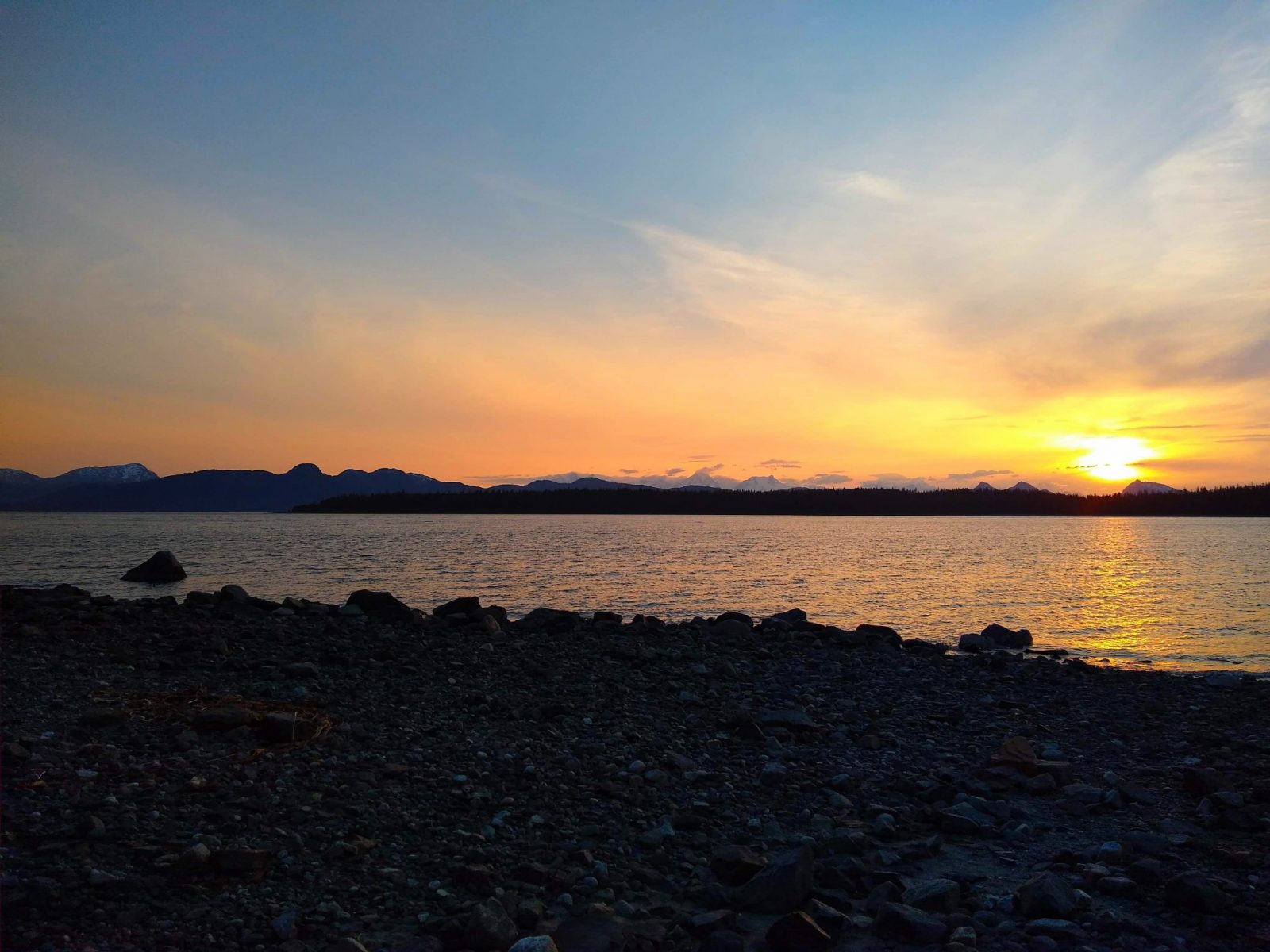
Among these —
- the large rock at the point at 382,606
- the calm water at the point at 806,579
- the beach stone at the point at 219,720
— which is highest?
the beach stone at the point at 219,720

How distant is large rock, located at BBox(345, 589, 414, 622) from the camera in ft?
73.4

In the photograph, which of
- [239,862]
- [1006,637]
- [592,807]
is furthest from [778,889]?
[1006,637]

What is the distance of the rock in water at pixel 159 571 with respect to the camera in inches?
1585

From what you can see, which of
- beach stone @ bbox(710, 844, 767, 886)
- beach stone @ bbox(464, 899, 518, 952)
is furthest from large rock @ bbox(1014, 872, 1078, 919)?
beach stone @ bbox(464, 899, 518, 952)

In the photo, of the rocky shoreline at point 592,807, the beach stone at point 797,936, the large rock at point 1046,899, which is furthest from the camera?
the large rock at point 1046,899

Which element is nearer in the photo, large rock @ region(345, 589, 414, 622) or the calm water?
large rock @ region(345, 589, 414, 622)

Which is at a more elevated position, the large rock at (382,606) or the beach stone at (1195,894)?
the large rock at (382,606)

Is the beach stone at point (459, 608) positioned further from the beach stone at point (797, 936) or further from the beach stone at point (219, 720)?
the beach stone at point (797, 936)

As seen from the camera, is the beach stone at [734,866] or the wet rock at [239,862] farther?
the beach stone at [734,866]

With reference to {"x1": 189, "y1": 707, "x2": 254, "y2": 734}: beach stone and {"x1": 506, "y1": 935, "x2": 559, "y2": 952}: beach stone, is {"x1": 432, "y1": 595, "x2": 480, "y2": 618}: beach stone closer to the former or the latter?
{"x1": 189, "y1": 707, "x2": 254, "y2": 734}: beach stone

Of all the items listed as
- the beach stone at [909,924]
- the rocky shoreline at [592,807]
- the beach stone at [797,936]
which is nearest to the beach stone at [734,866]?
the rocky shoreline at [592,807]

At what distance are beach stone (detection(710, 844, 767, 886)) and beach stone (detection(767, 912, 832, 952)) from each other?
0.96 meters

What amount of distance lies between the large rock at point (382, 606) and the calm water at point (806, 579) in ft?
26.3

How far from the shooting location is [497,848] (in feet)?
25.7
